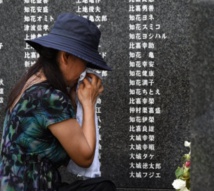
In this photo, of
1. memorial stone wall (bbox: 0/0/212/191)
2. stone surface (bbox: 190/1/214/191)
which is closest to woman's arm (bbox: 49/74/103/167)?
stone surface (bbox: 190/1/214/191)

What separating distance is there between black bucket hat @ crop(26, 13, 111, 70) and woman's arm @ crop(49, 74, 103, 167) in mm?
194

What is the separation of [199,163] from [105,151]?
210cm

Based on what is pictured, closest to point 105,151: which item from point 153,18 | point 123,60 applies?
point 123,60

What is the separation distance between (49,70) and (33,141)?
41cm

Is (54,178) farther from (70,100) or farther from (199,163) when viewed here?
(199,163)

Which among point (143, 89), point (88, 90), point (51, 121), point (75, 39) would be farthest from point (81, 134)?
point (143, 89)

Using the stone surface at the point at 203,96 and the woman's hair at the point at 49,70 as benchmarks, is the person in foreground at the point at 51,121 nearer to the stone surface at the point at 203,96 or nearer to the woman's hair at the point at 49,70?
the woman's hair at the point at 49,70

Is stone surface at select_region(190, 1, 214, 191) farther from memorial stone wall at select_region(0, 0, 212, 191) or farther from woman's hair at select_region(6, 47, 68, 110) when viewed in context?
memorial stone wall at select_region(0, 0, 212, 191)

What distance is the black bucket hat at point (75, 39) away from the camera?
348cm

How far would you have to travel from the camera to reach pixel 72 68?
11.7 ft

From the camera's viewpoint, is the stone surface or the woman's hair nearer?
the stone surface

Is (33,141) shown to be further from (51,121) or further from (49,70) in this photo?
(49,70)

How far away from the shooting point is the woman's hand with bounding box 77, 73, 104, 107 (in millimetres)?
3621

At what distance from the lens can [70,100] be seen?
353cm
